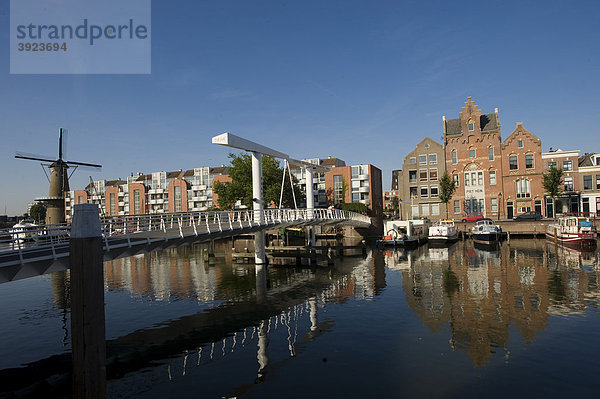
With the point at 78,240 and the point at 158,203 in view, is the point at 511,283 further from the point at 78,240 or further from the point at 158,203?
the point at 158,203

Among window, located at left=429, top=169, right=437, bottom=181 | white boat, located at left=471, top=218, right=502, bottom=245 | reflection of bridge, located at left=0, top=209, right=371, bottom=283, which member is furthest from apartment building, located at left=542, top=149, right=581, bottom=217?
reflection of bridge, located at left=0, top=209, right=371, bottom=283

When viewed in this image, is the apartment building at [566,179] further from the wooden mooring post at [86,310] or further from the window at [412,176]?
the wooden mooring post at [86,310]

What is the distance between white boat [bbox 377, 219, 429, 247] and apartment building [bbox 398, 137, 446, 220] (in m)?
12.4

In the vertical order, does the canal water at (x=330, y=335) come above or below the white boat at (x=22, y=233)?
below

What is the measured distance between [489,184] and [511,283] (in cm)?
4108

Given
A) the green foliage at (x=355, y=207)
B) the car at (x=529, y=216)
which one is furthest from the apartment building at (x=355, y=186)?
the car at (x=529, y=216)

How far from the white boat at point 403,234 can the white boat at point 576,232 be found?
49.8ft

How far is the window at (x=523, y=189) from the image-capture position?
56781mm

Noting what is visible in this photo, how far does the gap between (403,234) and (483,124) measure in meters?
28.9

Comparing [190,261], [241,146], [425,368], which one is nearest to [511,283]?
[425,368]

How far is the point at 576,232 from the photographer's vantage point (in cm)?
3897

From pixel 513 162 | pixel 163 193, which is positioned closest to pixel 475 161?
pixel 513 162

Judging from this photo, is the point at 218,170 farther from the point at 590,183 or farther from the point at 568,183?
the point at 590,183

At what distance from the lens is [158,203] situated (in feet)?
317
